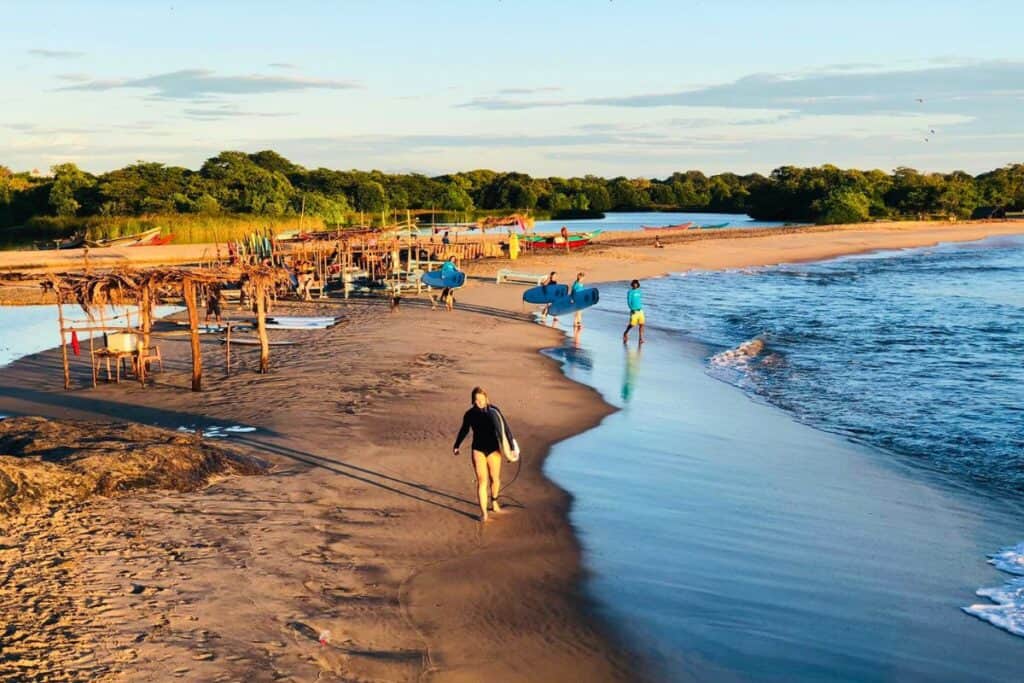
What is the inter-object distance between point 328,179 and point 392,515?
82857 millimetres

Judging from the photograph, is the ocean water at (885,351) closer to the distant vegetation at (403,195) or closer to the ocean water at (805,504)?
the ocean water at (805,504)

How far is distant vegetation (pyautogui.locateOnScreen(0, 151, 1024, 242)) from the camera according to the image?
6366 cm

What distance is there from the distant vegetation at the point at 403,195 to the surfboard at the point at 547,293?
63.4 ft

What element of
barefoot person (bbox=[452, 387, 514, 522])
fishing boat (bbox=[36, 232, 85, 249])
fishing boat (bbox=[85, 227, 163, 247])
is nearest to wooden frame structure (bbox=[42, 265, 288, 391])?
barefoot person (bbox=[452, 387, 514, 522])

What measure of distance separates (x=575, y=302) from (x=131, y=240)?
3666cm

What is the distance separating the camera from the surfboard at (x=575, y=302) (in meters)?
24.3

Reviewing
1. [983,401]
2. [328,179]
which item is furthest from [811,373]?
[328,179]

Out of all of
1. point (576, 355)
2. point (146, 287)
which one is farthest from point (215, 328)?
point (576, 355)

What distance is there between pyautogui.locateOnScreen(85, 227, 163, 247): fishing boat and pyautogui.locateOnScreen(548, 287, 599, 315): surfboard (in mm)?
34364

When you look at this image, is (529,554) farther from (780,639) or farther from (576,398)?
(576,398)

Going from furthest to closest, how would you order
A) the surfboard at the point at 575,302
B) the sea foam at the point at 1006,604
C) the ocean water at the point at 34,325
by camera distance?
the surfboard at the point at 575,302
the ocean water at the point at 34,325
the sea foam at the point at 1006,604

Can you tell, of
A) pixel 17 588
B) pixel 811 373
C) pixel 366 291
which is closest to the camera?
pixel 17 588

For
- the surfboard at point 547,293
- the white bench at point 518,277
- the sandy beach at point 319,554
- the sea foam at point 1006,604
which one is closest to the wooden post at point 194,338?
the sandy beach at point 319,554

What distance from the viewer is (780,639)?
754 cm
